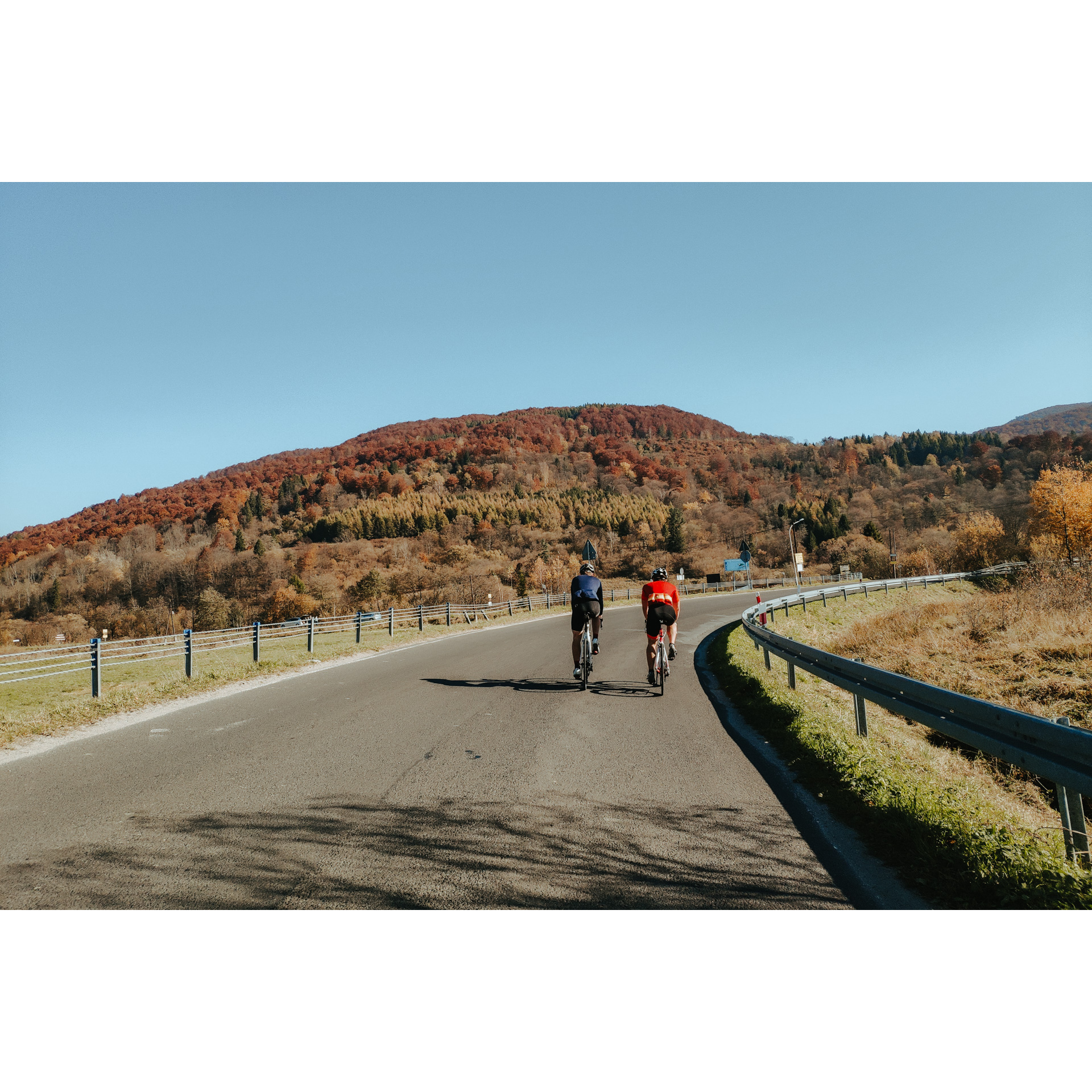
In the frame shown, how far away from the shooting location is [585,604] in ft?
33.2

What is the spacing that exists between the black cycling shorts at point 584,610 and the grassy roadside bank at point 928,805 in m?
2.43

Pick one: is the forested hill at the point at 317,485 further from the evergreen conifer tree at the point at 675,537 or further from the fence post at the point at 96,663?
the fence post at the point at 96,663

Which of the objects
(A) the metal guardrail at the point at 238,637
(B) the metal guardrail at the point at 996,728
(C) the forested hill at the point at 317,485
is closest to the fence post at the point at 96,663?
(A) the metal guardrail at the point at 238,637

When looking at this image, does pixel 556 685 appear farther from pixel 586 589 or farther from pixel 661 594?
pixel 661 594

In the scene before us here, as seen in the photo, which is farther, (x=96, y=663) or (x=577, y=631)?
(x=96, y=663)

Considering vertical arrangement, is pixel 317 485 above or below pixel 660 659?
above

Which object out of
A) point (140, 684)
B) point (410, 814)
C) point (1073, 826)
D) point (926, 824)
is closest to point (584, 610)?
point (410, 814)

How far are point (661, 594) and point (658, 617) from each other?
35 centimetres

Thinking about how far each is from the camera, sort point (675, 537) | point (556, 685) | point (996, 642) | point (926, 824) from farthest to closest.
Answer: point (675, 537) → point (996, 642) → point (556, 685) → point (926, 824)

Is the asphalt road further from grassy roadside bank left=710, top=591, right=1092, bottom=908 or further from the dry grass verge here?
the dry grass verge

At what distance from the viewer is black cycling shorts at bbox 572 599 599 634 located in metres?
10.1

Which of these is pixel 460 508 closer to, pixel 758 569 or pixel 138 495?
pixel 758 569

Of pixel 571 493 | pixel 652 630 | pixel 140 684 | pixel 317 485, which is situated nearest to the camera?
pixel 652 630

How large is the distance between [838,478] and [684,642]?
151m
